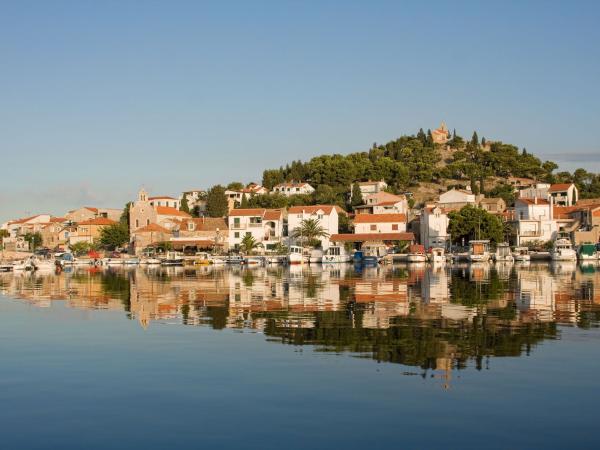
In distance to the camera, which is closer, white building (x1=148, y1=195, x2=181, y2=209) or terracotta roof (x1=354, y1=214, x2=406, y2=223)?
terracotta roof (x1=354, y1=214, x2=406, y2=223)

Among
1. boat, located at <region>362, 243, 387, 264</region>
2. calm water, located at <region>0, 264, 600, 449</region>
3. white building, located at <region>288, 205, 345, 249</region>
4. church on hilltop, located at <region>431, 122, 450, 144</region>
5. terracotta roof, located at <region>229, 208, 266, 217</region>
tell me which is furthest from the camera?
church on hilltop, located at <region>431, 122, 450, 144</region>

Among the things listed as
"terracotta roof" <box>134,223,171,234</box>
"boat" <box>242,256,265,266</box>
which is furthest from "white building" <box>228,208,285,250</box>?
"terracotta roof" <box>134,223,171,234</box>

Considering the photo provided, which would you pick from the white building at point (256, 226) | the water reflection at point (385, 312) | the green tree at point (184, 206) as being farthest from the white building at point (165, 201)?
the water reflection at point (385, 312)

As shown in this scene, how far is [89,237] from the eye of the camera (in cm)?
11119

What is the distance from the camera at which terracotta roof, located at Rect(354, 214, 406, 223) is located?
93512 millimetres

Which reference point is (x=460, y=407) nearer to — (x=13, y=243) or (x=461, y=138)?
(x=13, y=243)

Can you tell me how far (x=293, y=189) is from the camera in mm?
121250

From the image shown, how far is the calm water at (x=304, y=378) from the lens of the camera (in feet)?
34.2

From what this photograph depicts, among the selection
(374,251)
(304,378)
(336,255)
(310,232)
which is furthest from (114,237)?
(304,378)

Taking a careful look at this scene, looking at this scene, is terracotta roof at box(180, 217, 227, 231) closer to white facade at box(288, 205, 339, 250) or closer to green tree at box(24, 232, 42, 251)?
white facade at box(288, 205, 339, 250)

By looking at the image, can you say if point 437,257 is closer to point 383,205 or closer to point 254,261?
point 254,261

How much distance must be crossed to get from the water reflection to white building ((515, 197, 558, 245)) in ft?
176

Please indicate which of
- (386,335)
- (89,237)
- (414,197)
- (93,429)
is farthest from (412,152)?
(93,429)

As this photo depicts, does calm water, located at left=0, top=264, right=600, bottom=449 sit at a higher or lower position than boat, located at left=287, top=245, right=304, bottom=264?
lower
